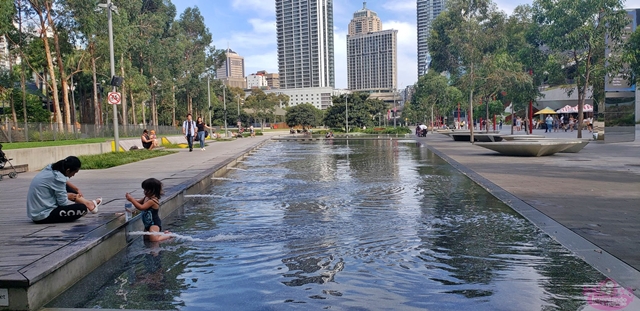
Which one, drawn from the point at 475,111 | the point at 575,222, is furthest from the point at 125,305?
the point at 475,111

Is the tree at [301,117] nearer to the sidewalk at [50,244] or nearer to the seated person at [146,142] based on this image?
the seated person at [146,142]

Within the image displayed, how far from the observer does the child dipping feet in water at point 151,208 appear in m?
7.02

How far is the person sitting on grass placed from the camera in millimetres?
6660

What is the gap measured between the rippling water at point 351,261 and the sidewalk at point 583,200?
9.7 inches

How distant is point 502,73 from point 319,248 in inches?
1044

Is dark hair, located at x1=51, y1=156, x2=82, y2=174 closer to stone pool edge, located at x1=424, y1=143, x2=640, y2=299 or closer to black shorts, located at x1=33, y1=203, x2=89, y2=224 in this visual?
black shorts, located at x1=33, y1=203, x2=89, y2=224

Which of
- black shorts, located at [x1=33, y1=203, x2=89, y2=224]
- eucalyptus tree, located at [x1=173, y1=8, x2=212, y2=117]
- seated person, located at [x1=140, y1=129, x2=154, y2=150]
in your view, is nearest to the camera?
black shorts, located at [x1=33, y1=203, x2=89, y2=224]

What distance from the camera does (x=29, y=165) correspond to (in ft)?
53.0

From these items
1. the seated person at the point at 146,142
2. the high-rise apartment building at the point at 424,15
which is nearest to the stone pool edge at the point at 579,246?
the seated person at the point at 146,142

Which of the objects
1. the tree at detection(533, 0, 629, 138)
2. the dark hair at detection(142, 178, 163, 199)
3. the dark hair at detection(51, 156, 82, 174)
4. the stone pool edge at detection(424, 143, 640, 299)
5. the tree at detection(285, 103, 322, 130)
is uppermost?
the tree at detection(533, 0, 629, 138)

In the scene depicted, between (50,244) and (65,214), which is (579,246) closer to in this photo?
(50,244)

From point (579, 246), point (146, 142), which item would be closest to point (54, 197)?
point (579, 246)

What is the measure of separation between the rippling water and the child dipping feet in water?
1.03 ft

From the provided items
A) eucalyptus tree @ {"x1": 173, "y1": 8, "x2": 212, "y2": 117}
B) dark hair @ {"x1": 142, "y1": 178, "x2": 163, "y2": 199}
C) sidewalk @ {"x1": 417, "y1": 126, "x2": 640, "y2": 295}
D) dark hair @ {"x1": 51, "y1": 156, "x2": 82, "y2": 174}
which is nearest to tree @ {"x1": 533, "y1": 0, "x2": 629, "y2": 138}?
sidewalk @ {"x1": 417, "y1": 126, "x2": 640, "y2": 295}
